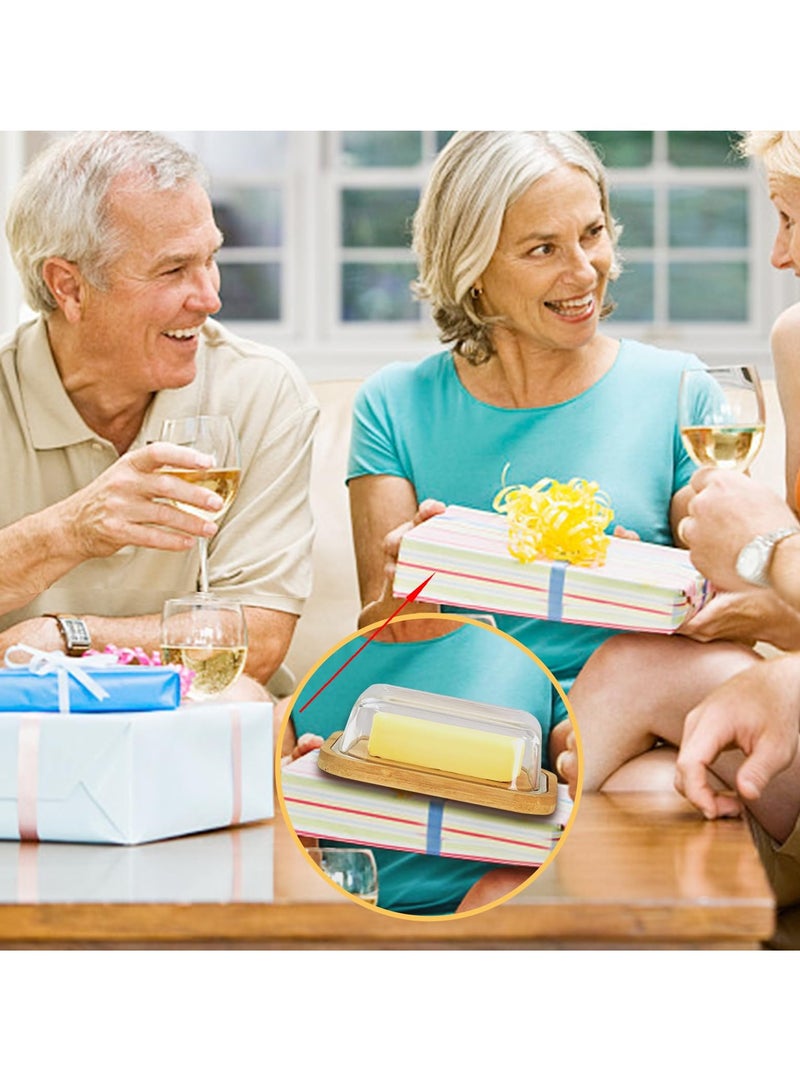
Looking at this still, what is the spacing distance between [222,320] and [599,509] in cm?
252

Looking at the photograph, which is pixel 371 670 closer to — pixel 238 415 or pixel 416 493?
pixel 416 493

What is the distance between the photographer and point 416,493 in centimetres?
189

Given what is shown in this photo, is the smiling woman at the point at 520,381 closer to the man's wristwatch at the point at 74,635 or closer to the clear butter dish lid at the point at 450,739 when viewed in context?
the man's wristwatch at the point at 74,635

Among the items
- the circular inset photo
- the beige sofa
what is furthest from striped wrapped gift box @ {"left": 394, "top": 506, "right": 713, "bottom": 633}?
the beige sofa

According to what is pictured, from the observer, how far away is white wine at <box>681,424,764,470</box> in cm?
143

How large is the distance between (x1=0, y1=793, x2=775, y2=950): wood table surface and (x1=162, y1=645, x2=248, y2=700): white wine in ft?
0.72

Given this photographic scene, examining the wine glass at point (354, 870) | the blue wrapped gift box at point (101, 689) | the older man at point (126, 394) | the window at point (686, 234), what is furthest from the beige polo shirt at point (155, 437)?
the window at point (686, 234)

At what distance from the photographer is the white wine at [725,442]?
143 cm

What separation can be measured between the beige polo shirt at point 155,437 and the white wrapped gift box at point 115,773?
72 centimetres

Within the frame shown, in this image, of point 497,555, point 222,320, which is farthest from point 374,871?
point 222,320

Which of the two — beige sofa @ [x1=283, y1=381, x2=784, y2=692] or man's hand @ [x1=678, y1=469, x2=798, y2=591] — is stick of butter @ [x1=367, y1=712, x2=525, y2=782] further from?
beige sofa @ [x1=283, y1=381, x2=784, y2=692]

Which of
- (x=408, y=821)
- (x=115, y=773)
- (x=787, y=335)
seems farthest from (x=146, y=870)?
(x=787, y=335)

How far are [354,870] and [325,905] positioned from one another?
0.27 feet
